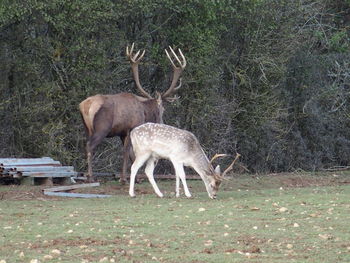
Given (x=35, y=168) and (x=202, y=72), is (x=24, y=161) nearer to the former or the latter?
(x=35, y=168)

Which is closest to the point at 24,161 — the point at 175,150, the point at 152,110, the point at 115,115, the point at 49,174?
the point at 49,174

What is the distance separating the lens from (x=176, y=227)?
12.5m

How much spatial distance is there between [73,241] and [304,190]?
8.88 metres

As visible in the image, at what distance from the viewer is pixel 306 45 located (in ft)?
94.0

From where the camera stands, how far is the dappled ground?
17.7 metres

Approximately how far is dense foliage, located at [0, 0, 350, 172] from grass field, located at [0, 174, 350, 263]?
162 inches

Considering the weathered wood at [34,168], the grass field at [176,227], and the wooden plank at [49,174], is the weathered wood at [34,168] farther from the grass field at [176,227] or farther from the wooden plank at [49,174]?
the grass field at [176,227]

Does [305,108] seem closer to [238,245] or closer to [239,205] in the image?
[239,205]

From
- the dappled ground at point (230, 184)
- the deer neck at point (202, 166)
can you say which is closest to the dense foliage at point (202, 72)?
the dappled ground at point (230, 184)

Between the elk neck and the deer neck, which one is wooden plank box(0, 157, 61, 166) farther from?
the deer neck

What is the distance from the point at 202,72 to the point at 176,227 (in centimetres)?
1234

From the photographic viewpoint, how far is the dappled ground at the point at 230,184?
17.7 meters

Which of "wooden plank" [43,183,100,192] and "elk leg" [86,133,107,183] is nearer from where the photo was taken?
"wooden plank" [43,183,100,192]

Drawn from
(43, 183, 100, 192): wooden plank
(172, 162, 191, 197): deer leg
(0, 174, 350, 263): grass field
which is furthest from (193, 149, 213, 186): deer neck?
(43, 183, 100, 192): wooden plank
